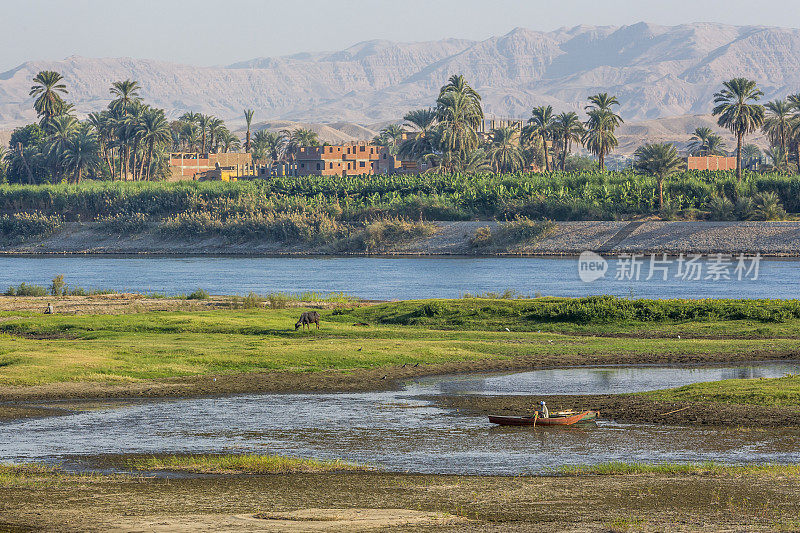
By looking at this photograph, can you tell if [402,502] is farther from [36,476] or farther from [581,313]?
[581,313]

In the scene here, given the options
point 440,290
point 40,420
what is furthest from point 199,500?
point 440,290

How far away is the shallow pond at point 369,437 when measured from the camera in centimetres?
2480

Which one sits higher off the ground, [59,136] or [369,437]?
[59,136]

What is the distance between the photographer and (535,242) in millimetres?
143250

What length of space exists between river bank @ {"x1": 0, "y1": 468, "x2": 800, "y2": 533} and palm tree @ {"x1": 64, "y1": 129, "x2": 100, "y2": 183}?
167898mm

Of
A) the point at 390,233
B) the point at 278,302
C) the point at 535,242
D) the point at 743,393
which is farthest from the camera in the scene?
the point at 390,233

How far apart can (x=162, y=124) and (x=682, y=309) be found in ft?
450

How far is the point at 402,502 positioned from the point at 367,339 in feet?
84.7

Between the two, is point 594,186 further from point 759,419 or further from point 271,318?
point 759,419

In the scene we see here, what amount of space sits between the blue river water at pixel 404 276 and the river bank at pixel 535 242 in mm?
5961

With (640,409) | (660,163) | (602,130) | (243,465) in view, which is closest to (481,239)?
(660,163)

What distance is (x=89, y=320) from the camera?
168ft

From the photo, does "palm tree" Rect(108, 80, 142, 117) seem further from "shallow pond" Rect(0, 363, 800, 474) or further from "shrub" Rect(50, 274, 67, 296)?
"shallow pond" Rect(0, 363, 800, 474)

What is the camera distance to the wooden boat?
28422 mm
